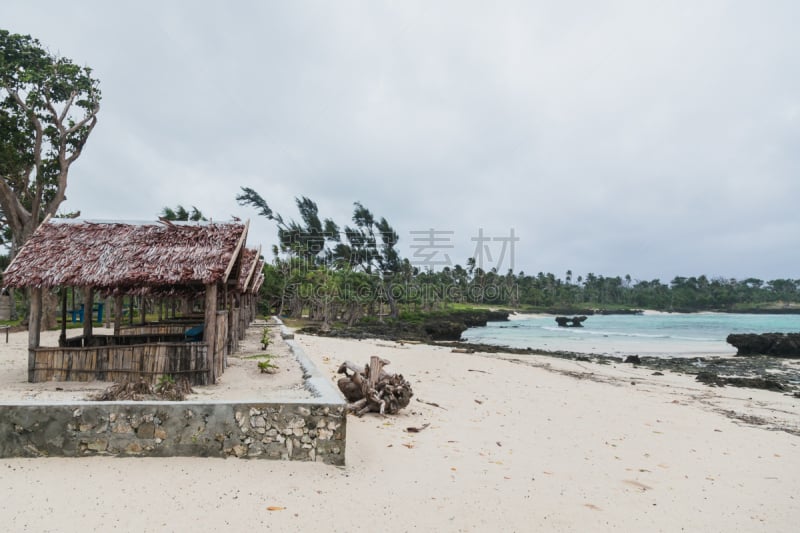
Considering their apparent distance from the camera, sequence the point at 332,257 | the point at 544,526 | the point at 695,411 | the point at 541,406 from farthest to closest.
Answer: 1. the point at 332,257
2. the point at 695,411
3. the point at 541,406
4. the point at 544,526

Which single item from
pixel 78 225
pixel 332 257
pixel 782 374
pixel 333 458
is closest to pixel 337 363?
pixel 78 225

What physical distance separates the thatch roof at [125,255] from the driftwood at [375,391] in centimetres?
262

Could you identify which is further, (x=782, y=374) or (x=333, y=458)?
(x=782, y=374)

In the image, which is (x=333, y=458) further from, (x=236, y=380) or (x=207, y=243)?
(x=207, y=243)

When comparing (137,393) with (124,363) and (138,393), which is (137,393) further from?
(124,363)

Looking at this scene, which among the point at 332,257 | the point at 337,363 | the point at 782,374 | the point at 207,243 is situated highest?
the point at 332,257

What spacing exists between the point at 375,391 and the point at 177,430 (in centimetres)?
312

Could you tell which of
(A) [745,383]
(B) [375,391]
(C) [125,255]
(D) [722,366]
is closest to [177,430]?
(B) [375,391]

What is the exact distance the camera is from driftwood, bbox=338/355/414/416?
682cm

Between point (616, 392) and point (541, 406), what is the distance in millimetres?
3691

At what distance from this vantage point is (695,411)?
9453 mm

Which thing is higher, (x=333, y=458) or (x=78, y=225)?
(x=78, y=225)

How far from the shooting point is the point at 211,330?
7598 millimetres

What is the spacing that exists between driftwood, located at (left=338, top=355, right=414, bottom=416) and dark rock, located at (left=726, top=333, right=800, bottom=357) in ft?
92.4
